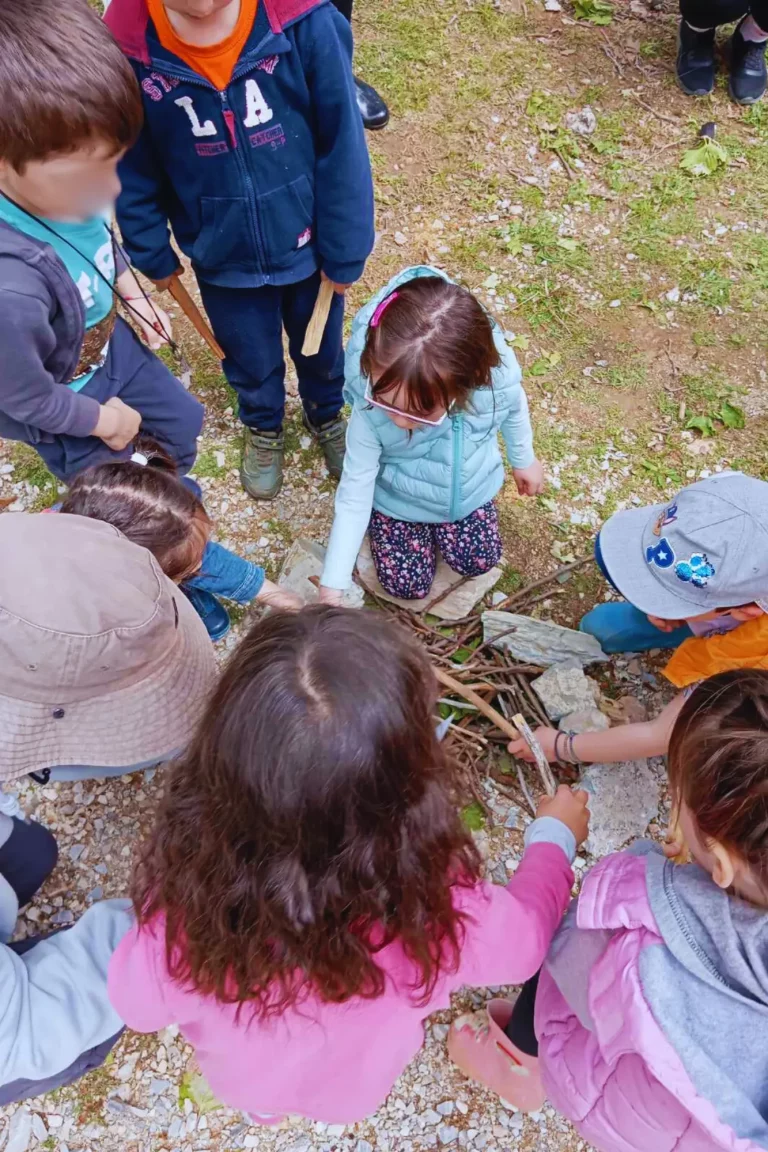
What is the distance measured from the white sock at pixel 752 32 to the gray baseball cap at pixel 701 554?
3.27 m

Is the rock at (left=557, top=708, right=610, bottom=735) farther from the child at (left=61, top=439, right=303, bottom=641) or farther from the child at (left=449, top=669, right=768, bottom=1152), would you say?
the child at (left=61, top=439, right=303, bottom=641)

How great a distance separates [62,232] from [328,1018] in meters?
1.92

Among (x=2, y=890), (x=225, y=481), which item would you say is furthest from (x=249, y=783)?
(x=225, y=481)

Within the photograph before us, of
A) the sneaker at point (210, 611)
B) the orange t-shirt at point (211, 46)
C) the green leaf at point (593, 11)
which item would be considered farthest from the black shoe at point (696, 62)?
the sneaker at point (210, 611)

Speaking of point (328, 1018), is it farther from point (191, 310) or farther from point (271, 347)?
point (191, 310)

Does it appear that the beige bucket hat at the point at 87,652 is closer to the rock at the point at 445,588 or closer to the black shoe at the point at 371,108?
the rock at the point at 445,588

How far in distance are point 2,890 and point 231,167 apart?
204cm

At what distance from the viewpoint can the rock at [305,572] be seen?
9.26ft

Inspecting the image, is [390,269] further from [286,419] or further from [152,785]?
[152,785]

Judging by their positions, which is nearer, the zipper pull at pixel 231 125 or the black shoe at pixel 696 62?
the zipper pull at pixel 231 125

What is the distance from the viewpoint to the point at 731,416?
10.7 feet

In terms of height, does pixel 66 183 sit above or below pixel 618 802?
above

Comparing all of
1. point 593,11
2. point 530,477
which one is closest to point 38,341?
point 530,477

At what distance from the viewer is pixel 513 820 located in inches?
96.6
